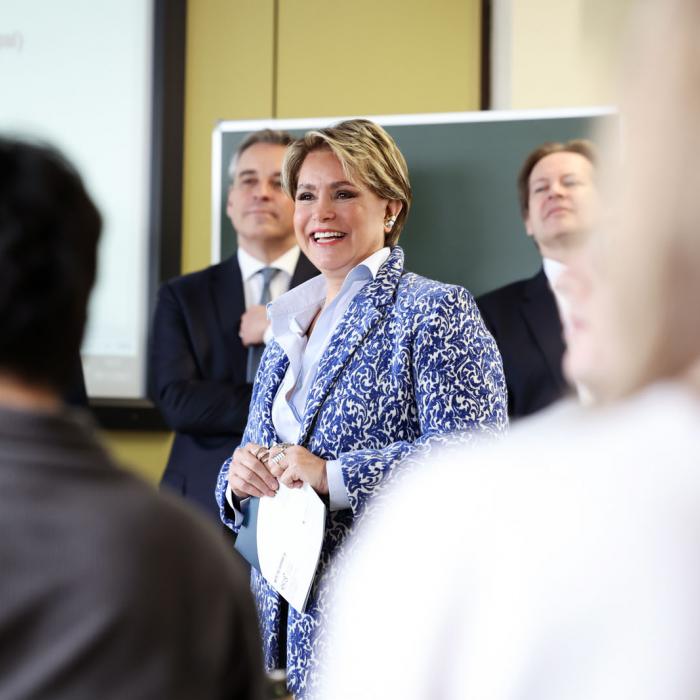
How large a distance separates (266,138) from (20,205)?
9.57 ft

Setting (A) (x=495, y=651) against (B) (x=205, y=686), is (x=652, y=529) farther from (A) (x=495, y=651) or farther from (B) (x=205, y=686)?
(B) (x=205, y=686)

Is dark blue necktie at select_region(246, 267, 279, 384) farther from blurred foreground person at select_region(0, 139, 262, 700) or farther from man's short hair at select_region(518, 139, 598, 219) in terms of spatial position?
blurred foreground person at select_region(0, 139, 262, 700)

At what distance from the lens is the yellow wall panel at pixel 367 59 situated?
14.3 ft

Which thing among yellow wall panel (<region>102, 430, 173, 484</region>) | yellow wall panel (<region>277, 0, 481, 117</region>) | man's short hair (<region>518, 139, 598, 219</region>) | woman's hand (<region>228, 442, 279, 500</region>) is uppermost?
yellow wall panel (<region>277, 0, 481, 117</region>)

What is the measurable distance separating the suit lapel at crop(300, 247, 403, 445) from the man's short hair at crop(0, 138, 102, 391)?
4.09 ft

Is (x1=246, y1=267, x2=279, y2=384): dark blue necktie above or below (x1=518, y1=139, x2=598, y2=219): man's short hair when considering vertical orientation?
below

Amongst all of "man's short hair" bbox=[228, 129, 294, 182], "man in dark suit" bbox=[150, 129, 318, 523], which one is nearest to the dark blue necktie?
"man in dark suit" bbox=[150, 129, 318, 523]

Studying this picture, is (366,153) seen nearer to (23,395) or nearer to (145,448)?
(23,395)

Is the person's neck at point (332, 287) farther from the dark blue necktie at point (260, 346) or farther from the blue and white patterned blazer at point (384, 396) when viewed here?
the dark blue necktie at point (260, 346)

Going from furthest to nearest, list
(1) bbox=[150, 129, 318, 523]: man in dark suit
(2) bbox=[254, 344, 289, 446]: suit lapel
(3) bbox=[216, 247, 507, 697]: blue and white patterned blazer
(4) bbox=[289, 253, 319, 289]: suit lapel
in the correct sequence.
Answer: (4) bbox=[289, 253, 319, 289]: suit lapel → (1) bbox=[150, 129, 318, 523]: man in dark suit → (2) bbox=[254, 344, 289, 446]: suit lapel → (3) bbox=[216, 247, 507, 697]: blue and white patterned blazer

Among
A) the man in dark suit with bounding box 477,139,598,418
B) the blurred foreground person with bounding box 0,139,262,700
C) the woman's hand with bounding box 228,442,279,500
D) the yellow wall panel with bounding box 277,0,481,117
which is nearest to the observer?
the blurred foreground person with bounding box 0,139,262,700

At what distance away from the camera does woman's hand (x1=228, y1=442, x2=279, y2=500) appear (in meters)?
2.07

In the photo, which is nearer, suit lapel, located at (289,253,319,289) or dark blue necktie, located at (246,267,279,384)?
dark blue necktie, located at (246,267,279,384)

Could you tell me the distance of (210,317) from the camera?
11.2 feet
